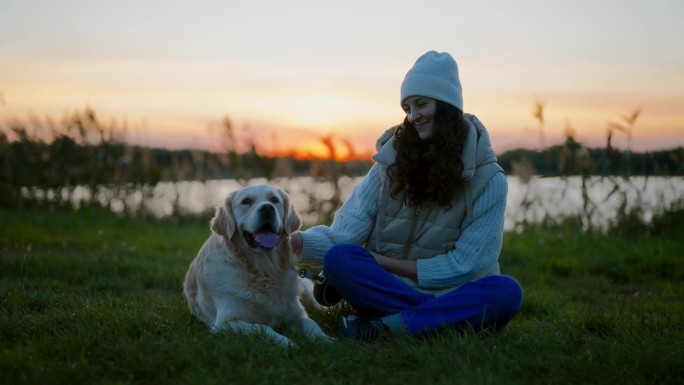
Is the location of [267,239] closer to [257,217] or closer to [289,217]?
[257,217]

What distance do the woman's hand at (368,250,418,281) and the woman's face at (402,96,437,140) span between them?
0.70 meters

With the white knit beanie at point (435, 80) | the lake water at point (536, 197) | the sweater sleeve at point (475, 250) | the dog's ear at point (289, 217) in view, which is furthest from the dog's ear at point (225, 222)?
the lake water at point (536, 197)

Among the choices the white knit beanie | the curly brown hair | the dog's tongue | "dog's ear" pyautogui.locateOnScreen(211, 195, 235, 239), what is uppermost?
the white knit beanie

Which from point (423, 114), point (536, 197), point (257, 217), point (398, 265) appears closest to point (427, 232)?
point (398, 265)

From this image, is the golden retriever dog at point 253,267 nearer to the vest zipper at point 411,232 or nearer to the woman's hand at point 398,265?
the woman's hand at point 398,265

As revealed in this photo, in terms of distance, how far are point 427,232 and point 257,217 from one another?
0.96 metres

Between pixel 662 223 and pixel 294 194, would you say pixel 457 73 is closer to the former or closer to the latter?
pixel 662 223

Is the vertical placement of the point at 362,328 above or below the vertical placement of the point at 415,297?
below

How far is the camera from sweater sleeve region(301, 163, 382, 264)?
150 inches

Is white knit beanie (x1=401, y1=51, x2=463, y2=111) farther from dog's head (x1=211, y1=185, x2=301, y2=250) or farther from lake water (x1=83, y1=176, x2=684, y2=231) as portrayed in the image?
lake water (x1=83, y1=176, x2=684, y2=231)

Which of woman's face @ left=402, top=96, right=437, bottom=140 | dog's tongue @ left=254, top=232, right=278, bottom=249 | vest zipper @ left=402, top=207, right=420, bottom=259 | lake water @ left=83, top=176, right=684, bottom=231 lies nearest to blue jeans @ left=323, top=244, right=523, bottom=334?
vest zipper @ left=402, top=207, right=420, bottom=259

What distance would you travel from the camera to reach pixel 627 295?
530 cm

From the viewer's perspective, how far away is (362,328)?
345 cm

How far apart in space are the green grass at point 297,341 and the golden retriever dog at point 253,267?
209 mm
